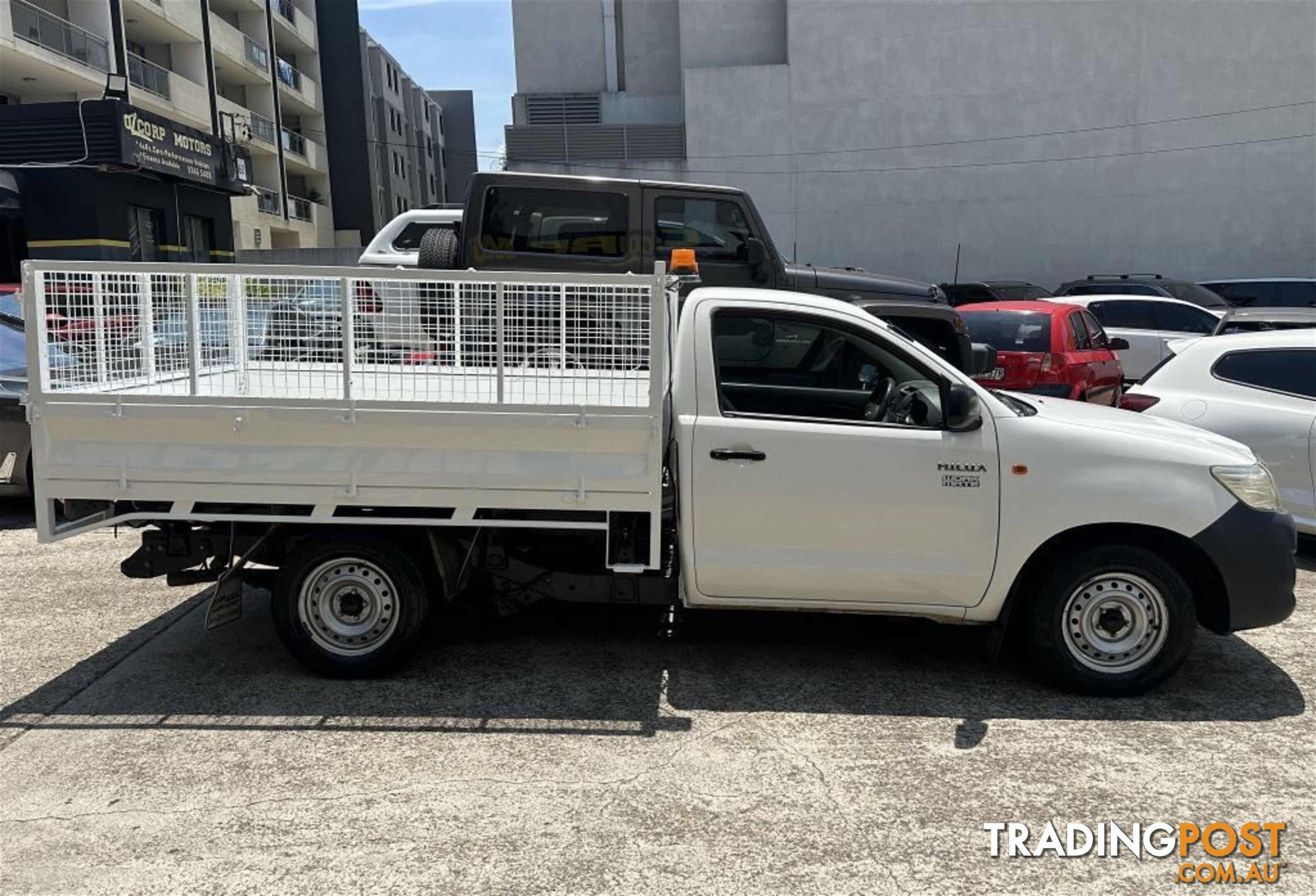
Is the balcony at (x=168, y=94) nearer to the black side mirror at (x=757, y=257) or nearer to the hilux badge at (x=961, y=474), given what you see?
the black side mirror at (x=757, y=257)

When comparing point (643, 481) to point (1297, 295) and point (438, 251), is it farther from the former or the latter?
point (1297, 295)

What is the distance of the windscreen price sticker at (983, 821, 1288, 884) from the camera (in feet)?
11.3

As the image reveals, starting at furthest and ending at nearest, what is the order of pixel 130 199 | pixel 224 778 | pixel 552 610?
pixel 130 199
pixel 552 610
pixel 224 778

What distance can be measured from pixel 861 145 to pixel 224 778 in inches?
1215

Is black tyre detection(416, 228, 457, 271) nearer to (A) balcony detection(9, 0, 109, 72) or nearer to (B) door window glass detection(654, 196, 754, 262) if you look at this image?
(B) door window glass detection(654, 196, 754, 262)

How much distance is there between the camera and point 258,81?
39094 mm

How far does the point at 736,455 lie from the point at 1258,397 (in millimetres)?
4480

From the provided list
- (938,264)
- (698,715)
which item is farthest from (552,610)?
(938,264)

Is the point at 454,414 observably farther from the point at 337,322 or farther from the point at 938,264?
the point at 938,264

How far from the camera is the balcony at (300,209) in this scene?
4166 cm

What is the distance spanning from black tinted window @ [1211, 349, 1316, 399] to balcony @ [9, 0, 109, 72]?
25595 millimetres

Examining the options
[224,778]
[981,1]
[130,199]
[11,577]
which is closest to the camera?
[224,778]

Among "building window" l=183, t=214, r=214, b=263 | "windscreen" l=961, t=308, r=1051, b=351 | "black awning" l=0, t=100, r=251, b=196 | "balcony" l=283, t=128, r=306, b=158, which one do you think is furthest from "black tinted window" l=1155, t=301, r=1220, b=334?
"balcony" l=283, t=128, r=306, b=158

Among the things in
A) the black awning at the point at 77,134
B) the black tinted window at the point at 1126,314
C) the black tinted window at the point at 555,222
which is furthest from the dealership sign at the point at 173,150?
the black tinted window at the point at 1126,314
